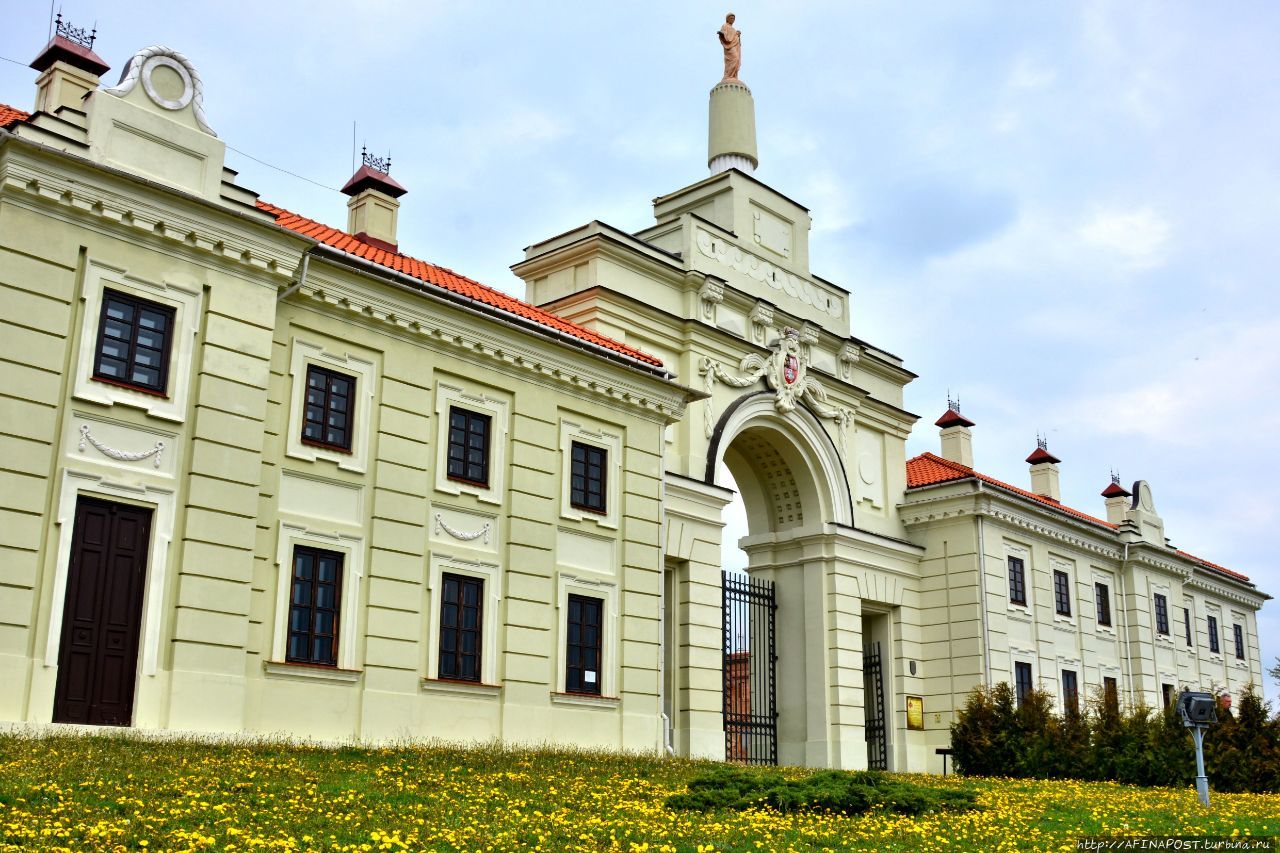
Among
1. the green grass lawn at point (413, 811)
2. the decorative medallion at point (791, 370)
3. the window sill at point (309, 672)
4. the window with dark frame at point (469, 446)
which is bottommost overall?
the green grass lawn at point (413, 811)

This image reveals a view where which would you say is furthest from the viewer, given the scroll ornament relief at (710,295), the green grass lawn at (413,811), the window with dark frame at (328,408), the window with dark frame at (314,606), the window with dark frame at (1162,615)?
the window with dark frame at (1162,615)

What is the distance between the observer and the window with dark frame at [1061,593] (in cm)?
4012

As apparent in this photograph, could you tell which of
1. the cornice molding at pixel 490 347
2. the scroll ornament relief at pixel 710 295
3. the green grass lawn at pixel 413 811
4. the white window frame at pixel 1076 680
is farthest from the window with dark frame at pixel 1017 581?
the green grass lawn at pixel 413 811

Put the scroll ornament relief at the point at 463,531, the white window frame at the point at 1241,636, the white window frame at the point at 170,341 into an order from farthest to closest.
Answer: the white window frame at the point at 1241,636 < the scroll ornament relief at the point at 463,531 < the white window frame at the point at 170,341

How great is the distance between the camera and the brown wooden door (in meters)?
17.0

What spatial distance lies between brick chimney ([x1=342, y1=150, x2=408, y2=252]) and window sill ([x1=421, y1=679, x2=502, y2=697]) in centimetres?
865

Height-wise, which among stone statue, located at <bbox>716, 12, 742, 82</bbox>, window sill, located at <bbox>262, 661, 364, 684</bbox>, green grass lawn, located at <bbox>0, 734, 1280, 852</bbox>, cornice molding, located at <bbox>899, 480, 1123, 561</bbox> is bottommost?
green grass lawn, located at <bbox>0, 734, 1280, 852</bbox>

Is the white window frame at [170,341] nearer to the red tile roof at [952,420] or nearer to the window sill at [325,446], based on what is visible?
the window sill at [325,446]

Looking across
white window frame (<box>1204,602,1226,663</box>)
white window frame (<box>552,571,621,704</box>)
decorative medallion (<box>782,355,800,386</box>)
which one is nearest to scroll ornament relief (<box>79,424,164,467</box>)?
white window frame (<box>552,571,621,704</box>)

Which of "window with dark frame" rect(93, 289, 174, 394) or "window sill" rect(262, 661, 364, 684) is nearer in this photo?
"window with dark frame" rect(93, 289, 174, 394)

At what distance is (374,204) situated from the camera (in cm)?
2564

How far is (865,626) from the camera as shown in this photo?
37.1m

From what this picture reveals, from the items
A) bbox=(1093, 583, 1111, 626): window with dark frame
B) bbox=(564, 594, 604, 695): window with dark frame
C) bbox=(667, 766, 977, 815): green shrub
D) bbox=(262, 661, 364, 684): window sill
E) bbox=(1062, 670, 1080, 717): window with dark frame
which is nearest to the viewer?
bbox=(667, 766, 977, 815): green shrub

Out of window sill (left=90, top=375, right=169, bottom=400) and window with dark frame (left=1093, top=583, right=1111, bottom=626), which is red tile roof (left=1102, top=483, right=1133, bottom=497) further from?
window sill (left=90, top=375, right=169, bottom=400)
